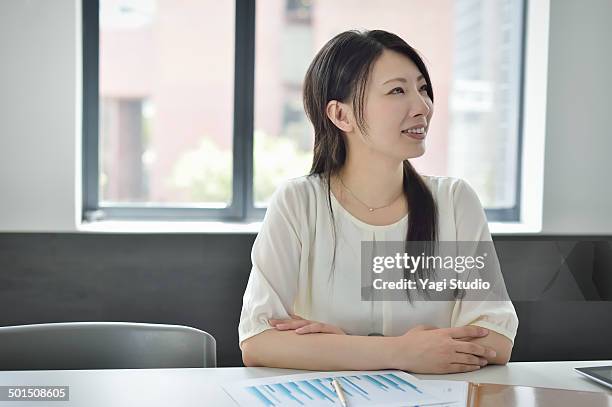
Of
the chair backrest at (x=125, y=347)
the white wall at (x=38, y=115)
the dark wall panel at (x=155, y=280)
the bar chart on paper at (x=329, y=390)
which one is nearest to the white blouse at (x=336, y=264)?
the chair backrest at (x=125, y=347)

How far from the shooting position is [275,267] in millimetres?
1660

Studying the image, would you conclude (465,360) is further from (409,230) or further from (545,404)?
(409,230)

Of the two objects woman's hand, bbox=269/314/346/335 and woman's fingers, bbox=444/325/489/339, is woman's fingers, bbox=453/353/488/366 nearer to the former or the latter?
woman's fingers, bbox=444/325/489/339

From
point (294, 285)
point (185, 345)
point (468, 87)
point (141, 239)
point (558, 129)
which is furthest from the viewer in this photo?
point (468, 87)

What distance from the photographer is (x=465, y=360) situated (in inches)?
55.1

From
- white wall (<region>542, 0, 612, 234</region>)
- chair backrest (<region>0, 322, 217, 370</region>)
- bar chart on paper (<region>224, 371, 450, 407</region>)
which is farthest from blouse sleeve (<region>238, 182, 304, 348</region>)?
white wall (<region>542, 0, 612, 234</region>)

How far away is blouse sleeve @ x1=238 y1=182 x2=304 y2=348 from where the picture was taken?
61.6 inches

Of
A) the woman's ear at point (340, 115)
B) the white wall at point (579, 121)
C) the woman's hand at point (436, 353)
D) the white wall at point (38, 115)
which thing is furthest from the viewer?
the white wall at point (579, 121)

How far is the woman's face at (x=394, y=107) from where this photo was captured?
1718 millimetres

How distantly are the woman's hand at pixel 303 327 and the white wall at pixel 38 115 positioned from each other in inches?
48.0

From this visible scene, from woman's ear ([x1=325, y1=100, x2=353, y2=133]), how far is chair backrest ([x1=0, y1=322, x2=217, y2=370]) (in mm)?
632

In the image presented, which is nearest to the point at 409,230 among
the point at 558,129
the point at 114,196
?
the point at 558,129

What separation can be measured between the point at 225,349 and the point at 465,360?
1.31 metres

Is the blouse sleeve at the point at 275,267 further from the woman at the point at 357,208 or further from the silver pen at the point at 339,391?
the silver pen at the point at 339,391
